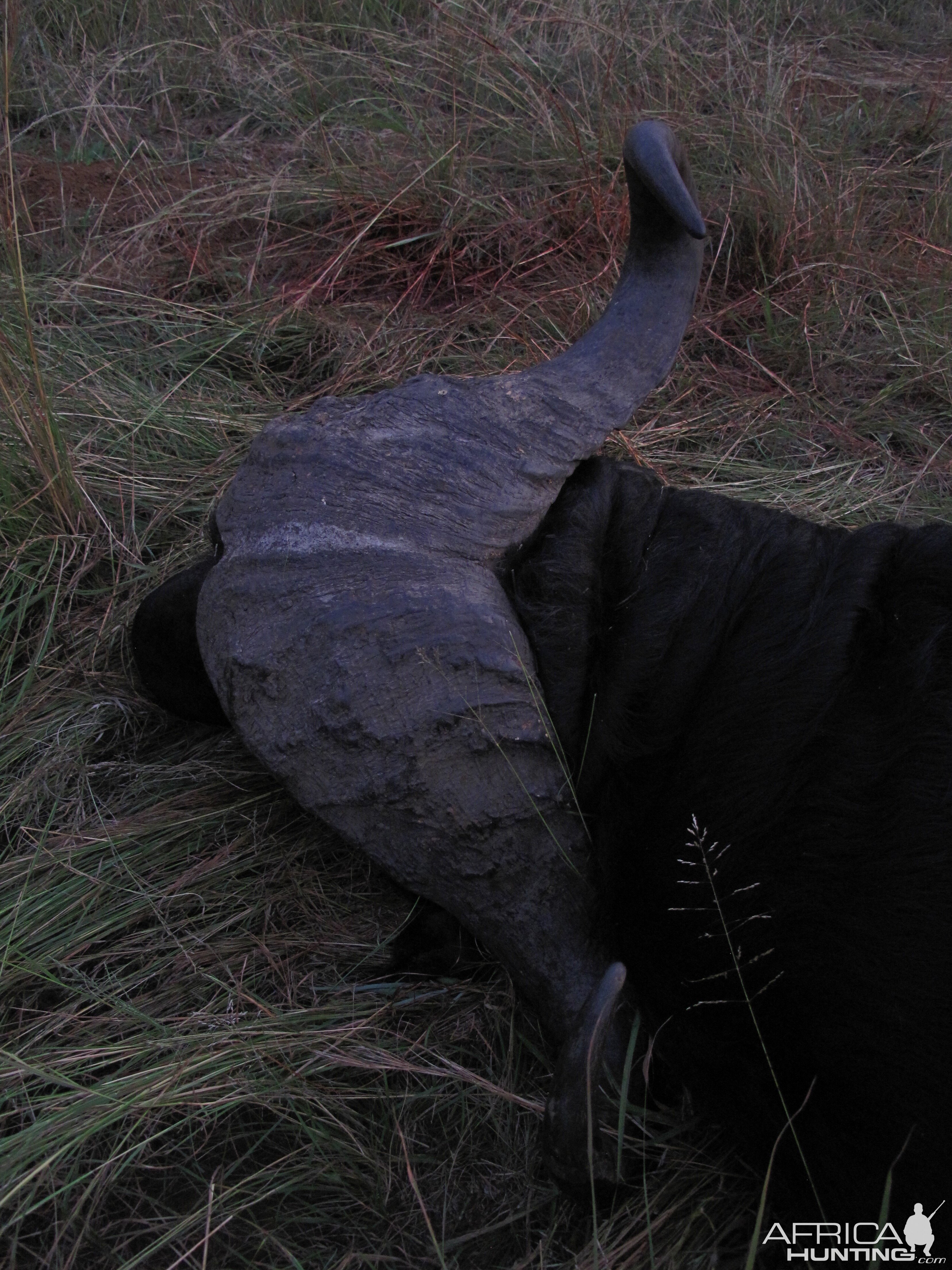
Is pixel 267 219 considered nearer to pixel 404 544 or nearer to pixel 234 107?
pixel 234 107

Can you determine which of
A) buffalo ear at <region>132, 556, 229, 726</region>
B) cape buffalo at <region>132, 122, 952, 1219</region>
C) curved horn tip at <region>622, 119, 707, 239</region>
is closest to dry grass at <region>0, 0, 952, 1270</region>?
buffalo ear at <region>132, 556, 229, 726</region>

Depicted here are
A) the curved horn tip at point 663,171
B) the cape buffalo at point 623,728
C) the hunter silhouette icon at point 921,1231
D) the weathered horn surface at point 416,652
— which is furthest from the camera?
the curved horn tip at point 663,171

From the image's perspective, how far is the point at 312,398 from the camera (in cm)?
300

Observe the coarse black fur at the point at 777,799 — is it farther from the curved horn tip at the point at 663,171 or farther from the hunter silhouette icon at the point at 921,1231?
the curved horn tip at the point at 663,171

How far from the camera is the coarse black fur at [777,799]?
1.31m

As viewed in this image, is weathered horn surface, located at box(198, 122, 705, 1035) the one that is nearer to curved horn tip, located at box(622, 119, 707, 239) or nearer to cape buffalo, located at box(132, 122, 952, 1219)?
cape buffalo, located at box(132, 122, 952, 1219)

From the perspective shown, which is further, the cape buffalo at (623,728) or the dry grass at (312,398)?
the dry grass at (312,398)

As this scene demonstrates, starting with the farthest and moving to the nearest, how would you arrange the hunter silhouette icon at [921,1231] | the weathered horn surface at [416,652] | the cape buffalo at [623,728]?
1. the weathered horn surface at [416,652]
2. the cape buffalo at [623,728]
3. the hunter silhouette icon at [921,1231]

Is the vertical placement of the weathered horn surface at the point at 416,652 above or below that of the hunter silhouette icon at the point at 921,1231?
above

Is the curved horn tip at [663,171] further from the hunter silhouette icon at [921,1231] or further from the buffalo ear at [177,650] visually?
the hunter silhouette icon at [921,1231]

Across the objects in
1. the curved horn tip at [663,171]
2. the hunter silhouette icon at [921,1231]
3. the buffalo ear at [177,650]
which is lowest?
the hunter silhouette icon at [921,1231]

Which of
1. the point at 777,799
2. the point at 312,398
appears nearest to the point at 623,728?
the point at 777,799

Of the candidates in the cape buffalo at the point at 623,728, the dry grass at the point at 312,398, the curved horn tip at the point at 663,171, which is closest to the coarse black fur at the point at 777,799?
the cape buffalo at the point at 623,728

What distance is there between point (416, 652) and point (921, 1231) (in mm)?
944
